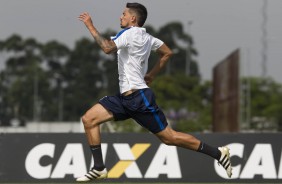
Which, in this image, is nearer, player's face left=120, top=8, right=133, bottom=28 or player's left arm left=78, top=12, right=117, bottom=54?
player's left arm left=78, top=12, right=117, bottom=54

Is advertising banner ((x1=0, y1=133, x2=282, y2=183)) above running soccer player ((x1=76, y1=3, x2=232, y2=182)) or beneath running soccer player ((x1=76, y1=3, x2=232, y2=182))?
beneath

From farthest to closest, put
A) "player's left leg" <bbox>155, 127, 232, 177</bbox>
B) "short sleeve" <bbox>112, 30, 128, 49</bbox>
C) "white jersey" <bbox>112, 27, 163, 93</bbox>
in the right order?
"player's left leg" <bbox>155, 127, 232, 177</bbox> < "white jersey" <bbox>112, 27, 163, 93</bbox> < "short sleeve" <bbox>112, 30, 128, 49</bbox>

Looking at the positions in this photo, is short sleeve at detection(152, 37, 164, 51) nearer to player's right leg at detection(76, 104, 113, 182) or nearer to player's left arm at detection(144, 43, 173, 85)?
player's left arm at detection(144, 43, 173, 85)

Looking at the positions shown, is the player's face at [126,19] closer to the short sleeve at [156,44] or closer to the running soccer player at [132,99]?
the running soccer player at [132,99]

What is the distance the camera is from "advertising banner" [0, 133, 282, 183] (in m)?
17.7

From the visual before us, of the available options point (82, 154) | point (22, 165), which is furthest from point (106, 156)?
point (22, 165)

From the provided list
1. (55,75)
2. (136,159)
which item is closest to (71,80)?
(55,75)

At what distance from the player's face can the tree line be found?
79385 millimetres

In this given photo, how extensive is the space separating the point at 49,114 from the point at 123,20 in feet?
341

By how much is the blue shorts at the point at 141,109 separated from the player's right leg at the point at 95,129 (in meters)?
0.09

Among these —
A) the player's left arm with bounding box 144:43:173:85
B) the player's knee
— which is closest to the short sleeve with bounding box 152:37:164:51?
the player's left arm with bounding box 144:43:173:85

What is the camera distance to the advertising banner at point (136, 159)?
58.1 feet

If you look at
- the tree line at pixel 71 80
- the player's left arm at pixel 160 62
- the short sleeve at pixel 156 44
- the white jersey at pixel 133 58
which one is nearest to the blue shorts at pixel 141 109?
the white jersey at pixel 133 58

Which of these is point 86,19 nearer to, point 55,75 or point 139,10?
point 139,10
